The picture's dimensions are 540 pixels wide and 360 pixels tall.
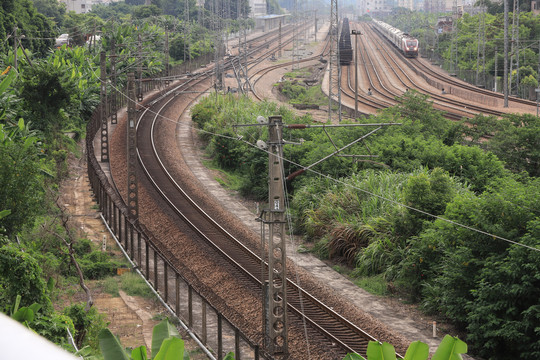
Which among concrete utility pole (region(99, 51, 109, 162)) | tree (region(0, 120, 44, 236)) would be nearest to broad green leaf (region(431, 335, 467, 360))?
tree (region(0, 120, 44, 236))

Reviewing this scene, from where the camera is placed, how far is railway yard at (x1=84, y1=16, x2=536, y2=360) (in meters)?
18.1

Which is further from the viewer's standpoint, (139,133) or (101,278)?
(139,133)

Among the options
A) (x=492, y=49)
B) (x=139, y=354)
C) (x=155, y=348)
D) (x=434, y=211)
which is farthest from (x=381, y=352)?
A: (x=492, y=49)

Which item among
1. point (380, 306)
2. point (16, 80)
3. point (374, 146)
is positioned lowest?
point (380, 306)

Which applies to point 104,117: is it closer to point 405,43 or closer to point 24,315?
point 24,315

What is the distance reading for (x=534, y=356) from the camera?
15773 mm

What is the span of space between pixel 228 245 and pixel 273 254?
31.8 ft

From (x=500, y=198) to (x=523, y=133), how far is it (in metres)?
13.8

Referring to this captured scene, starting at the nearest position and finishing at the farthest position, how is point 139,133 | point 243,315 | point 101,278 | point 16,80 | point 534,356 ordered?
point 534,356 < point 243,315 < point 101,278 < point 16,80 < point 139,133

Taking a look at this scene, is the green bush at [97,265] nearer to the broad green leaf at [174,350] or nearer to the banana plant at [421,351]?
the banana plant at [421,351]

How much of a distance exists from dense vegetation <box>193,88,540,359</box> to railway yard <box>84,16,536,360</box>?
127 centimetres

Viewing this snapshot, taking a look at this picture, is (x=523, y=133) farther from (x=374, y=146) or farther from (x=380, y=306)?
(x=380, y=306)

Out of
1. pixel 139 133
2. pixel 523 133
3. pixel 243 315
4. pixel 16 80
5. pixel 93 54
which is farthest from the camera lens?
pixel 93 54

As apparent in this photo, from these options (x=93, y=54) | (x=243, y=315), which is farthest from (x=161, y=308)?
(x=93, y=54)
